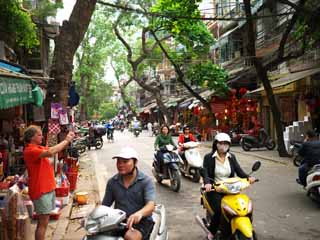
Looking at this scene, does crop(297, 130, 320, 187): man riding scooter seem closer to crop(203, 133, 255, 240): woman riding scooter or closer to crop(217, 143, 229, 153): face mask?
crop(203, 133, 255, 240): woman riding scooter

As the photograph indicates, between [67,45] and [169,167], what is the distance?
368cm

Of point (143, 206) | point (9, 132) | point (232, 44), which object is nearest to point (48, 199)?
point (143, 206)

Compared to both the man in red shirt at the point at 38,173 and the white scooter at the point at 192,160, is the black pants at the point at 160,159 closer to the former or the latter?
the white scooter at the point at 192,160

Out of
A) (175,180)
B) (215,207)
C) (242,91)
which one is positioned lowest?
(175,180)

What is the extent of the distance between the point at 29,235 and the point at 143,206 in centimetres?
205

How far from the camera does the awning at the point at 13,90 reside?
18.1 ft

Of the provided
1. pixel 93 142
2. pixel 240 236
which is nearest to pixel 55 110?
pixel 240 236

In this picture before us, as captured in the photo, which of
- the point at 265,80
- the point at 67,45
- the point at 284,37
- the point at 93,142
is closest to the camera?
the point at 67,45

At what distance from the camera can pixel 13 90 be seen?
6102mm

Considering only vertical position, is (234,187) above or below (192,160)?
above

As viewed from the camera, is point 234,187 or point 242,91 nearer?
point 234,187

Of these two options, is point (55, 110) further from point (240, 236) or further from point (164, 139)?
point (240, 236)

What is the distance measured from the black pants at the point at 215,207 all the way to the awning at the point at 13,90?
2832 millimetres

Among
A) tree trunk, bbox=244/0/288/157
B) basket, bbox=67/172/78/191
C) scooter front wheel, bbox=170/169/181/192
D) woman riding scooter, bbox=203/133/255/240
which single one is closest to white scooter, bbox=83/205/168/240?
woman riding scooter, bbox=203/133/255/240
